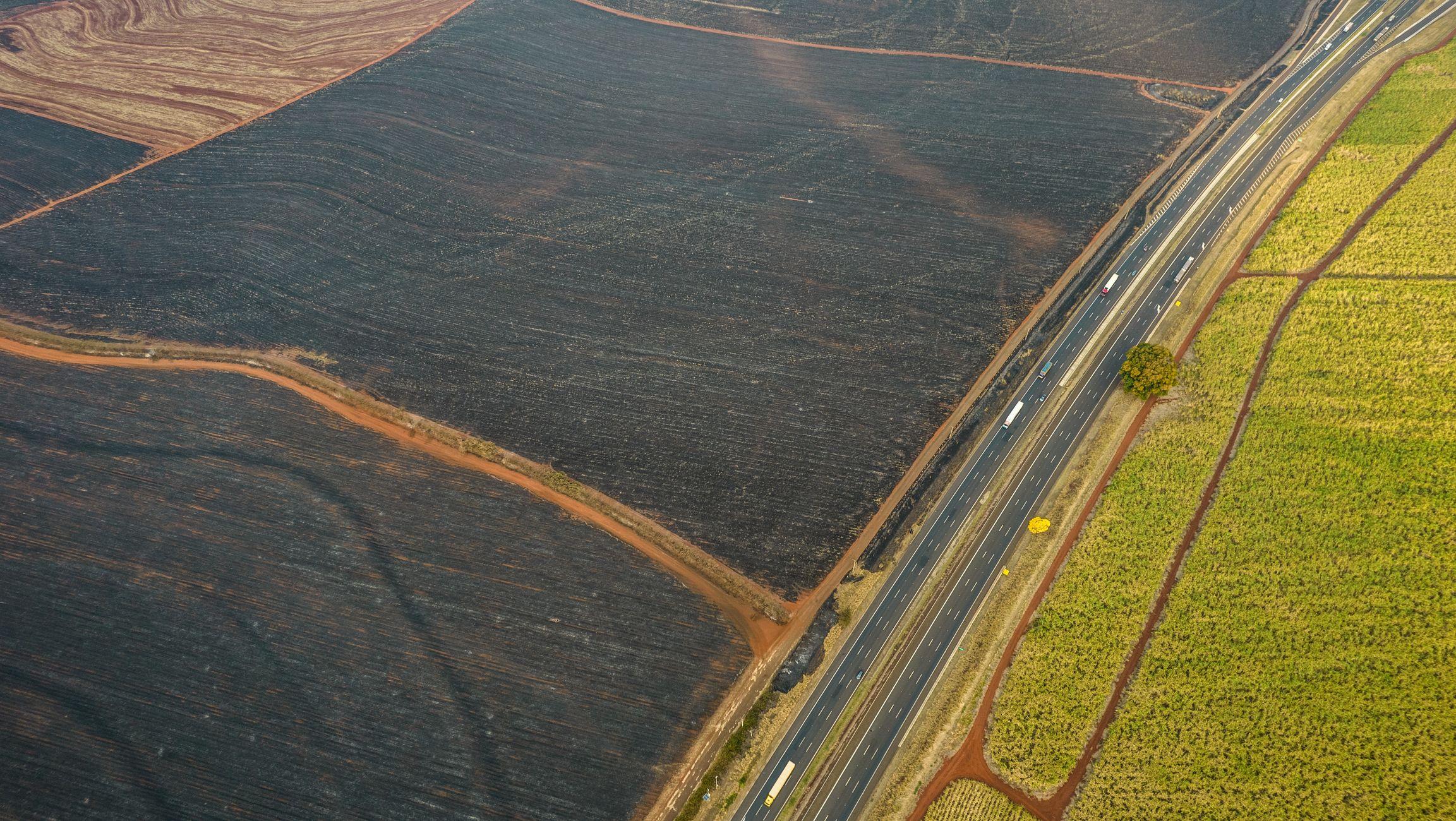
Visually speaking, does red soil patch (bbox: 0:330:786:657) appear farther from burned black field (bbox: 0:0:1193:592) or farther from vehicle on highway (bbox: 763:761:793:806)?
vehicle on highway (bbox: 763:761:793:806)

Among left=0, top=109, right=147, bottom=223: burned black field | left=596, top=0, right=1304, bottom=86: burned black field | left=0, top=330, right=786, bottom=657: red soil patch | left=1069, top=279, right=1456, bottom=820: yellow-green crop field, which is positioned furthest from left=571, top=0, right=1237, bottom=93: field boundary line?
left=0, top=330, right=786, bottom=657: red soil patch

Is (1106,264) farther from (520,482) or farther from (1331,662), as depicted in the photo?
(520,482)

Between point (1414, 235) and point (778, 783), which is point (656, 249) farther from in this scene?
point (1414, 235)

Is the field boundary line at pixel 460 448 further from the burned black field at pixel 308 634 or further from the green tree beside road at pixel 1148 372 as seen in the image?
the green tree beside road at pixel 1148 372

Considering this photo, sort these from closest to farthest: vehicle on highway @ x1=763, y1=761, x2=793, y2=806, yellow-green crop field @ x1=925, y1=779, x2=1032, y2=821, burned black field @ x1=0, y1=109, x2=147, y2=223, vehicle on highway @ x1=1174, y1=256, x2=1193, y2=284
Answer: yellow-green crop field @ x1=925, y1=779, x2=1032, y2=821 → vehicle on highway @ x1=763, y1=761, x2=793, y2=806 → vehicle on highway @ x1=1174, y1=256, x2=1193, y2=284 → burned black field @ x1=0, y1=109, x2=147, y2=223

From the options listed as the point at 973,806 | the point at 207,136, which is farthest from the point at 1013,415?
the point at 207,136

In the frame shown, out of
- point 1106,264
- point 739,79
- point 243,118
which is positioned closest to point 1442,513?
point 1106,264
